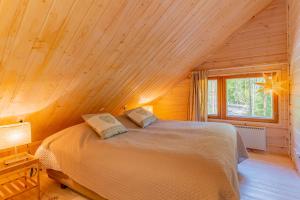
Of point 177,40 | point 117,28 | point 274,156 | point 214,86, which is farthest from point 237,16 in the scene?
point 274,156

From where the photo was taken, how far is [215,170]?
1.41 meters

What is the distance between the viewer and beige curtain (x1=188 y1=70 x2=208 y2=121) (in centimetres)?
425

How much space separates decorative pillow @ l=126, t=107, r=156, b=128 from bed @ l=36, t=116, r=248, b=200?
43 cm

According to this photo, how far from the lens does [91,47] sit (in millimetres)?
1973

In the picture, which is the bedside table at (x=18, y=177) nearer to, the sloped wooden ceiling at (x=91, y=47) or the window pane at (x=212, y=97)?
the sloped wooden ceiling at (x=91, y=47)

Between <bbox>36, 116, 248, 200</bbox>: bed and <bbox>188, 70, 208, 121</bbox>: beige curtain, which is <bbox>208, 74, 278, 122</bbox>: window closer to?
<bbox>188, 70, 208, 121</bbox>: beige curtain

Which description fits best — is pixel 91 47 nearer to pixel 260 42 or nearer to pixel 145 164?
pixel 145 164

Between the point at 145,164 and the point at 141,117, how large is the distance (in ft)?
5.17

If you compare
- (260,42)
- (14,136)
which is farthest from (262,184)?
(14,136)

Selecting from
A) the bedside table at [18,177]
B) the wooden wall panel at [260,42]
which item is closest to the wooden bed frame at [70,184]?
the bedside table at [18,177]

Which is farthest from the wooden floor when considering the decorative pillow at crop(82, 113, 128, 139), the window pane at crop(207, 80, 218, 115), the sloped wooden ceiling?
the window pane at crop(207, 80, 218, 115)

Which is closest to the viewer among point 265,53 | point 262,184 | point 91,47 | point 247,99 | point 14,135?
point 91,47

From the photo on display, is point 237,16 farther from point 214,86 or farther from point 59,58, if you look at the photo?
point 59,58

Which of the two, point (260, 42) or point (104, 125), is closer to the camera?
point (104, 125)
